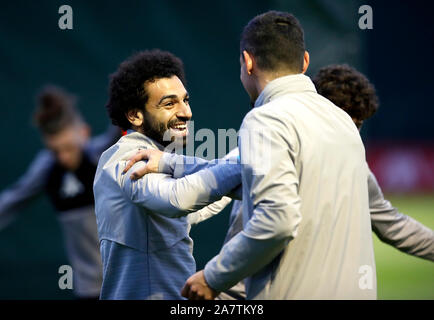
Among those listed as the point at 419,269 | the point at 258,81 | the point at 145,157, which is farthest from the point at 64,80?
the point at 419,269

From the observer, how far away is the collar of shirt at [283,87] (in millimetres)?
2529

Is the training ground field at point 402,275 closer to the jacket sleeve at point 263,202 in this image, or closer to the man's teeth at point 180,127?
the man's teeth at point 180,127

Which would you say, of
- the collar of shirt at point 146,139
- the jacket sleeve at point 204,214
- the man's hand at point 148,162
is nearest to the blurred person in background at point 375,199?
the jacket sleeve at point 204,214

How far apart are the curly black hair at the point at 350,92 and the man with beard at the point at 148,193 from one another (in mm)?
879

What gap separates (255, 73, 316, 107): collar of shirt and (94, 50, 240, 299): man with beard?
1.10 ft

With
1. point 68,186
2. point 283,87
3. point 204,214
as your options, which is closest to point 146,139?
point 204,214

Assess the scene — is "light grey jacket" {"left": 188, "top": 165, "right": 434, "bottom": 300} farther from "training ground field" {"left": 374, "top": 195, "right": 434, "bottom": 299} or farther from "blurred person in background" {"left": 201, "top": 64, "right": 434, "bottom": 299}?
"training ground field" {"left": 374, "top": 195, "right": 434, "bottom": 299}

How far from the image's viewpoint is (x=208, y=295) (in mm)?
2400

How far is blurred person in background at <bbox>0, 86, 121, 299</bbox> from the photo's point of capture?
4.84 m

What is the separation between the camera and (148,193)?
2652 mm

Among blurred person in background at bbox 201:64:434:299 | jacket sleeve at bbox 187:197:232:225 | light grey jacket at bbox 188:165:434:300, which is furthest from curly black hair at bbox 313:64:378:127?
jacket sleeve at bbox 187:197:232:225

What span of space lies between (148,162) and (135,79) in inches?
25.9

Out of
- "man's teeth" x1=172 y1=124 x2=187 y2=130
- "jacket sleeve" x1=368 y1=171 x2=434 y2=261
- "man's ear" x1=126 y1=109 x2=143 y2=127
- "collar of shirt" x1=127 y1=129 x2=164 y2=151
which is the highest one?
"man's ear" x1=126 y1=109 x2=143 y2=127
